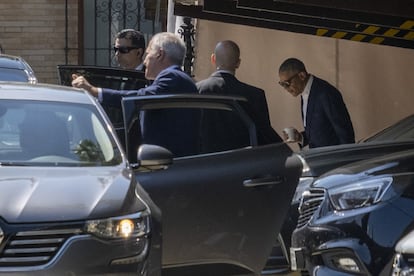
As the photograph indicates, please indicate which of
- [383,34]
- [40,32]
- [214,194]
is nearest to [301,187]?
[214,194]

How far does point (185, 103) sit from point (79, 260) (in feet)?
5.86

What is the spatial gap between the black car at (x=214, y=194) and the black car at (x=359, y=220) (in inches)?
14.8

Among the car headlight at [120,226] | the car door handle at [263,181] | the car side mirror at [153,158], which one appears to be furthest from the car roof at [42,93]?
the car headlight at [120,226]

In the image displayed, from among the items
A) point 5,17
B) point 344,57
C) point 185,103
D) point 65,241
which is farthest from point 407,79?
point 5,17

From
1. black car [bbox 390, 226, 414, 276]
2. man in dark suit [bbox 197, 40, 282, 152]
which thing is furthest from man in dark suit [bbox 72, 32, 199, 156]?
black car [bbox 390, 226, 414, 276]

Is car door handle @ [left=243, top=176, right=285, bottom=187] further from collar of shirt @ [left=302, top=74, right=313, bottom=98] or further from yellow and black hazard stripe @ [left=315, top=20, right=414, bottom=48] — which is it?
yellow and black hazard stripe @ [left=315, top=20, right=414, bottom=48]

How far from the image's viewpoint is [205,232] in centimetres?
562

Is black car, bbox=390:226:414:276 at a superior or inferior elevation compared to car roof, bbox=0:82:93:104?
inferior

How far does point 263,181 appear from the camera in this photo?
5734mm

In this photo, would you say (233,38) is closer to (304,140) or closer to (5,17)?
(5,17)

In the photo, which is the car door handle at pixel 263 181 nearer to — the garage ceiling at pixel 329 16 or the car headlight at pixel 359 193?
the car headlight at pixel 359 193

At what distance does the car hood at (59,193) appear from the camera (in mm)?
4320

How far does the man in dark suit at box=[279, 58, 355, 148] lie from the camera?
7535 millimetres

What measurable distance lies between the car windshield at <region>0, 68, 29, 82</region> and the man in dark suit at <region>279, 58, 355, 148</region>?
2.34 meters
